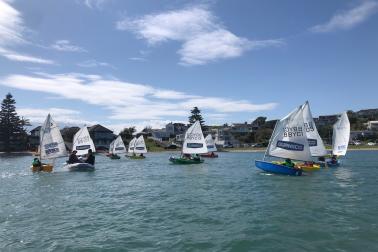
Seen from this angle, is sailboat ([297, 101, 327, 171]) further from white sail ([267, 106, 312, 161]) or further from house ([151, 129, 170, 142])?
house ([151, 129, 170, 142])

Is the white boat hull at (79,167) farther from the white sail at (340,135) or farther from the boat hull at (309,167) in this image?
the white sail at (340,135)

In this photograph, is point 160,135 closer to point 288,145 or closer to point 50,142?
point 50,142

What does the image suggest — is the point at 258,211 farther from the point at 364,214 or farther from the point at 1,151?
the point at 1,151

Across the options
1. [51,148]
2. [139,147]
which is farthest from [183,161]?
[139,147]

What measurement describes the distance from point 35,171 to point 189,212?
95.3ft

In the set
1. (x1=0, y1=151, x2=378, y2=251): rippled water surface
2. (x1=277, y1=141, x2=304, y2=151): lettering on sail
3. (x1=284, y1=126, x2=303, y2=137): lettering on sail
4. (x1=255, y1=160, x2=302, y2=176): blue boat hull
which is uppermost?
(x1=284, y1=126, x2=303, y2=137): lettering on sail

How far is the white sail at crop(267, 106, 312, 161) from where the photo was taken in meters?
38.9

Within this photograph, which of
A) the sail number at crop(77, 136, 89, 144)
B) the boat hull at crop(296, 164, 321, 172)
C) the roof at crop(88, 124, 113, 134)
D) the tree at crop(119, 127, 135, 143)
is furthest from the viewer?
the tree at crop(119, 127, 135, 143)

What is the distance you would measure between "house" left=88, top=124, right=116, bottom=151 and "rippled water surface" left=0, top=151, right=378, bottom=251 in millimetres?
119818

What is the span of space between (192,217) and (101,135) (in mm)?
136596

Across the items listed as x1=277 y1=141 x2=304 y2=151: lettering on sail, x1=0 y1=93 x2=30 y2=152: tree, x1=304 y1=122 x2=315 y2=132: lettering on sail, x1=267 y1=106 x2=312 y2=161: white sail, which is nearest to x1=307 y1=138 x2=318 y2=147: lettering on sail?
x1=304 y1=122 x2=315 y2=132: lettering on sail

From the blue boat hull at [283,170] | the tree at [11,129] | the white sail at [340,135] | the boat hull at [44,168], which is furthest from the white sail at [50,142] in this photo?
the tree at [11,129]

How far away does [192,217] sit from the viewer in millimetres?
19094

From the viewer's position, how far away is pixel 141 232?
16391mm
